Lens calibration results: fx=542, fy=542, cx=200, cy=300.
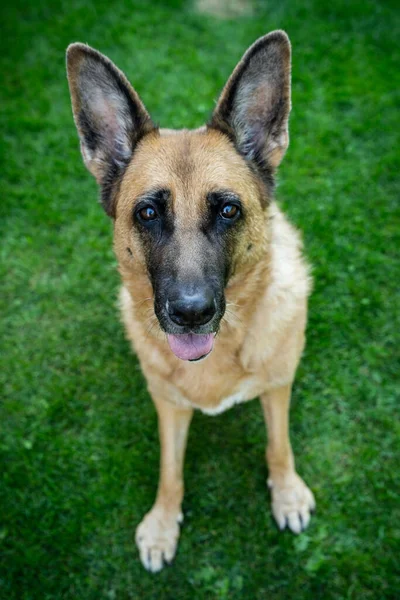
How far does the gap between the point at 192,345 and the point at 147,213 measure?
732 millimetres

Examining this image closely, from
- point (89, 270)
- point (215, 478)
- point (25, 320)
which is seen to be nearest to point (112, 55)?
point (89, 270)

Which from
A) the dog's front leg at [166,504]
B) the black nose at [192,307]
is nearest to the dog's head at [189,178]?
the black nose at [192,307]

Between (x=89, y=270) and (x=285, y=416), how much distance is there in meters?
2.31

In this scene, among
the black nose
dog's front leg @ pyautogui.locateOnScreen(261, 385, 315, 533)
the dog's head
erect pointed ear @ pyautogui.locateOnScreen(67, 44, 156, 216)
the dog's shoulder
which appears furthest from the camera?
dog's front leg @ pyautogui.locateOnScreen(261, 385, 315, 533)

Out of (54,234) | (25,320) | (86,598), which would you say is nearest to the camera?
→ (86,598)

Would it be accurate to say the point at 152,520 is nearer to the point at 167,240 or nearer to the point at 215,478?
the point at 215,478

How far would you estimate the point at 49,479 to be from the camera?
12.9 feet

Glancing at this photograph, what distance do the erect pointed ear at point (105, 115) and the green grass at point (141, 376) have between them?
6.17 ft

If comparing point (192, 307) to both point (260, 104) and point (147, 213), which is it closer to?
point (147, 213)

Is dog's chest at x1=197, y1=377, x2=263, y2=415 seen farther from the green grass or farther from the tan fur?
the green grass

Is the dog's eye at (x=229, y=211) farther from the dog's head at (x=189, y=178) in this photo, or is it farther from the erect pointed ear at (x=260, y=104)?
the erect pointed ear at (x=260, y=104)

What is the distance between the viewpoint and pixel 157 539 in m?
3.60

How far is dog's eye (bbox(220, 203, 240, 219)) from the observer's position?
9.14 feet

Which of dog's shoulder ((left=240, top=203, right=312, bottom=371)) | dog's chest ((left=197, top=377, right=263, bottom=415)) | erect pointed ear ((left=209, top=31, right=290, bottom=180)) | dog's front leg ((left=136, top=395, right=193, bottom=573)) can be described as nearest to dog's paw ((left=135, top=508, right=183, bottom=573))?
dog's front leg ((left=136, top=395, right=193, bottom=573))
